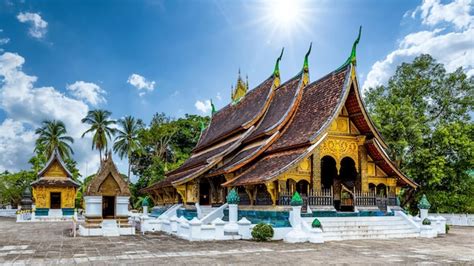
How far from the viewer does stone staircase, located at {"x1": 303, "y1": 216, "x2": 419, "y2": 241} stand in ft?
41.8

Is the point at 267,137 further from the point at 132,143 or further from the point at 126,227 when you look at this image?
the point at 132,143

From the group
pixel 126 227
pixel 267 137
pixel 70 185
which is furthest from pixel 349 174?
pixel 70 185

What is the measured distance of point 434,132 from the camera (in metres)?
24.4

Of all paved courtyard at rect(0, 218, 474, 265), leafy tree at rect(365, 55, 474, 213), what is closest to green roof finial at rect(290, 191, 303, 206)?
paved courtyard at rect(0, 218, 474, 265)

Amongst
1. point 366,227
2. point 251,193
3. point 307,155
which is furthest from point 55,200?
point 366,227

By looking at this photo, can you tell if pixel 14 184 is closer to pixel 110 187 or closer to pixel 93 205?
pixel 110 187

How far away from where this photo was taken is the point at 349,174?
16.5 m

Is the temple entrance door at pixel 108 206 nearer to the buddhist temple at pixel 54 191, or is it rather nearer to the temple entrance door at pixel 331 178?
the temple entrance door at pixel 331 178

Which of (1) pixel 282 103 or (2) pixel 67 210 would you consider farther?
(2) pixel 67 210

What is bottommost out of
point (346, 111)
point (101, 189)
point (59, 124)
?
point (101, 189)

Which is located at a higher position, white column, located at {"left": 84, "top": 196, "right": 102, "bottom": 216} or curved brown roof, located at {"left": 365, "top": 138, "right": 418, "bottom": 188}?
curved brown roof, located at {"left": 365, "top": 138, "right": 418, "bottom": 188}

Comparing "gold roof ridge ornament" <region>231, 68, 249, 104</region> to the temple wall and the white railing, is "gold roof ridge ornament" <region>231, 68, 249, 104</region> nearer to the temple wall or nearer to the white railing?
the white railing

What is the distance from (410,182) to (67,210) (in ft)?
87.6

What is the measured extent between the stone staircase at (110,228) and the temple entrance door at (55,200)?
20.6 m
